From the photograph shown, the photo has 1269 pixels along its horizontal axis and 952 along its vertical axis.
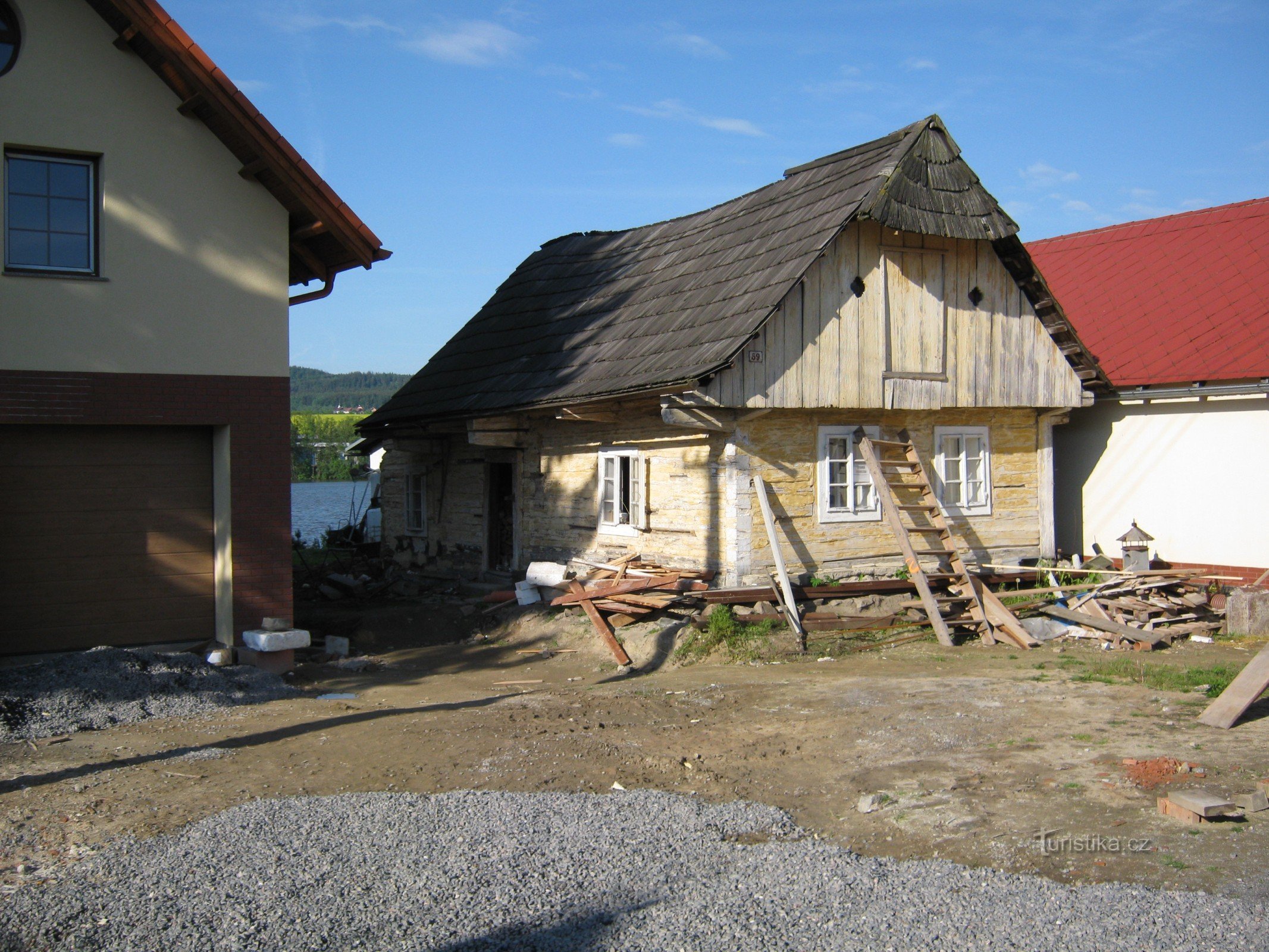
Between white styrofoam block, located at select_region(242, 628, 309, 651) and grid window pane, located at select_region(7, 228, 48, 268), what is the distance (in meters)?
4.17

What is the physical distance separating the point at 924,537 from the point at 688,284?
5034 millimetres

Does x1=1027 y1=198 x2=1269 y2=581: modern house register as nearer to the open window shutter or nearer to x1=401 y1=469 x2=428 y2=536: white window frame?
the open window shutter

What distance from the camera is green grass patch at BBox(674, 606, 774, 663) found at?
11664mm

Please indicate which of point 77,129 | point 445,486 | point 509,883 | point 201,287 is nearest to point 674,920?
point 509,883

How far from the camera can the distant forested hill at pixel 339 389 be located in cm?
14312

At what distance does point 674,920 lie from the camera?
4.59 metres

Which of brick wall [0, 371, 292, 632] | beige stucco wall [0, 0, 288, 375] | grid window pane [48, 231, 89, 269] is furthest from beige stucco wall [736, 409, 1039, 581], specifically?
grid window pane [48, 231, 89, 269]

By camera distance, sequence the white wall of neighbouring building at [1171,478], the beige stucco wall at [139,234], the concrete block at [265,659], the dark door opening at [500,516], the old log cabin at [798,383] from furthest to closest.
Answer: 1. the dark door opening at [500,516]
2. the white wall of neighbouring building at [1171,478]
3. the old log cabin at [798,383]
4. the concrete block at [265,659]
5. the beige stucco wall at [139,234]

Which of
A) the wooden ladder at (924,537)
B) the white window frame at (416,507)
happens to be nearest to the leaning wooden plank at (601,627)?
the wooden ladder at (924,537)

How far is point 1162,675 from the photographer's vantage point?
9805 mm

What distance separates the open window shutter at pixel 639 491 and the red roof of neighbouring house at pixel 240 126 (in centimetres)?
454

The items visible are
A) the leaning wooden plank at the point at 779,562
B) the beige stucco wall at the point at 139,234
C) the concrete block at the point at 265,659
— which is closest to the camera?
the beige stucco wall at the point at 139,234

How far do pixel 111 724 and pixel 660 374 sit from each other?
7.18m

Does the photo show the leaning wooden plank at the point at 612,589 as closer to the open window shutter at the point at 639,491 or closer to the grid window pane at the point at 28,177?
the open window shutter at the point at 639,491
